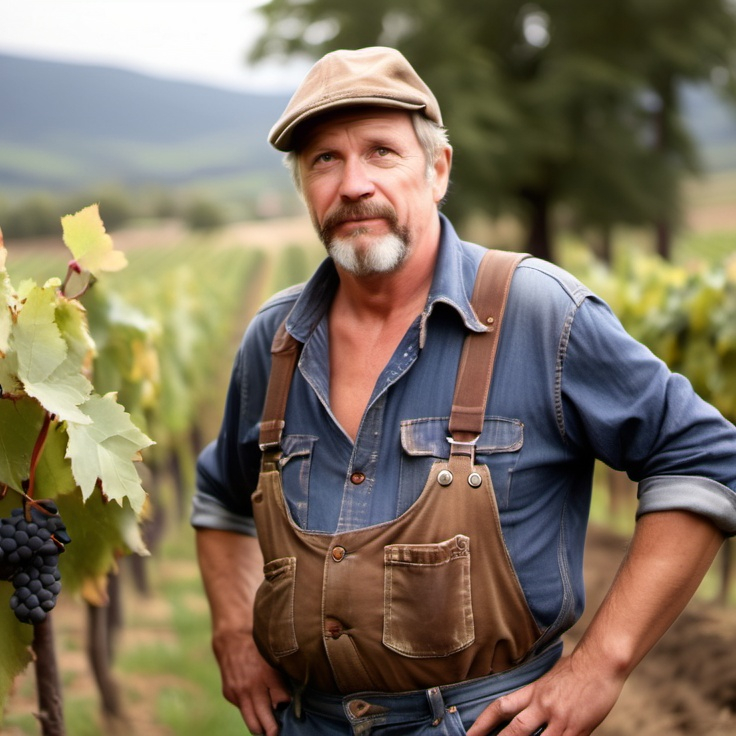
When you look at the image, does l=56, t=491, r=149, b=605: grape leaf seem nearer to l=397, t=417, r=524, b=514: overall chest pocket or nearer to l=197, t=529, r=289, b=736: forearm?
l=197, t=529, r=289, b=736: forearm

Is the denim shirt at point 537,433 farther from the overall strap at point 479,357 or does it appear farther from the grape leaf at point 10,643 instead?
the grape leaf at point 10,643

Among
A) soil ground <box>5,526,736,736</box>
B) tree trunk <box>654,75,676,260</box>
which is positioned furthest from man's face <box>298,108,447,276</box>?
tree trunk <box>654,75,676,260</box>

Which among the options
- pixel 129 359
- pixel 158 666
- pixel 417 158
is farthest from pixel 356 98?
pixel 158 666

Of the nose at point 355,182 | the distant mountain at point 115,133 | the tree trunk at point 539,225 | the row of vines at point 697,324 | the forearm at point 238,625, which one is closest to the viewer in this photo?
the nose at point 355,182

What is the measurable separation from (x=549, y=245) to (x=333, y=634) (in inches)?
923

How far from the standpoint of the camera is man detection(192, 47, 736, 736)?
198cm

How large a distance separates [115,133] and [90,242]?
14410 mm

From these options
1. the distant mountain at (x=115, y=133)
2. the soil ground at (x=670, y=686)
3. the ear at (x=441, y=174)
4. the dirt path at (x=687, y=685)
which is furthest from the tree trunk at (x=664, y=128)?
the ear at (x=441, y=174)

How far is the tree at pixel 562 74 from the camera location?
889 inches

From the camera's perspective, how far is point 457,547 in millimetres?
1969

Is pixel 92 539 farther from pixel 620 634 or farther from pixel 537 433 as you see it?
pixel 620 634

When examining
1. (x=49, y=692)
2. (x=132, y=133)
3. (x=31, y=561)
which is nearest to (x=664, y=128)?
(x=132, y=133)

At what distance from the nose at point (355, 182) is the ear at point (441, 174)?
0.73ft

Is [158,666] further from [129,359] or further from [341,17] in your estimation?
[341,17]
